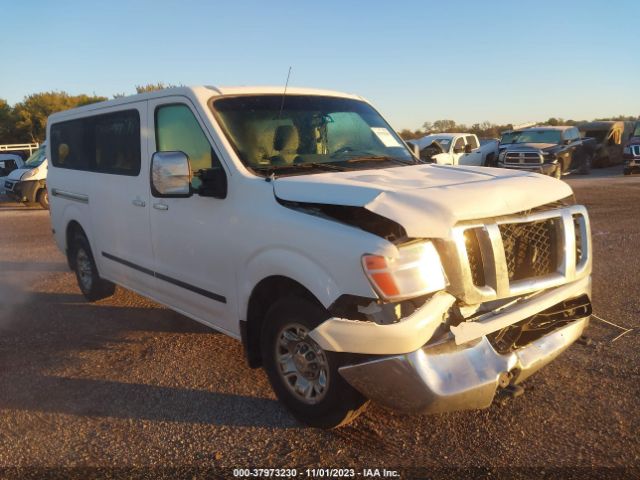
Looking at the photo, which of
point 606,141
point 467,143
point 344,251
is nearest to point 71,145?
point 344,251

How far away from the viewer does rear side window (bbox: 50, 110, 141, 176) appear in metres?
4.88

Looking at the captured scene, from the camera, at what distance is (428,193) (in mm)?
3057

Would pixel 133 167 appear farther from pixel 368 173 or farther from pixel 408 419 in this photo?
pixel 408 419

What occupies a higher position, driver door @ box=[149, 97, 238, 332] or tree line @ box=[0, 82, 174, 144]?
tree line @ box=[0, 82, 174, 144]

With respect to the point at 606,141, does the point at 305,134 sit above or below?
above

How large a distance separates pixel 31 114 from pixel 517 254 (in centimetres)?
4894

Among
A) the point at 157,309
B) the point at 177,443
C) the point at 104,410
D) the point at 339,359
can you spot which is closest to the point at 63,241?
the point at 157,309

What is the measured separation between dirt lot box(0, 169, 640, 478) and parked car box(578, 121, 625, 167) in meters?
22.6

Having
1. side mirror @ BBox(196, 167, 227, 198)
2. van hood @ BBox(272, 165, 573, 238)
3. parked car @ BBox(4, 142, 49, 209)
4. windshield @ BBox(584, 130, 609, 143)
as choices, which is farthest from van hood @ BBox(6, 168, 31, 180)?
windshield @ BBox(584, 130, 609, 143)

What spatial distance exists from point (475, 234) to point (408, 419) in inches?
49.6

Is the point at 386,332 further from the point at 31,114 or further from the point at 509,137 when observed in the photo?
the point at 31,114

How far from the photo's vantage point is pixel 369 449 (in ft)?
10.2

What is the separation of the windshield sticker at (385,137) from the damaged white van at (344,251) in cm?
2

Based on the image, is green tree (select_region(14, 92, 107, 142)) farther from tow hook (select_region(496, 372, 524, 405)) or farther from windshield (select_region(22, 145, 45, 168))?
tow hook (select_region(496, 372, 524, 405))
